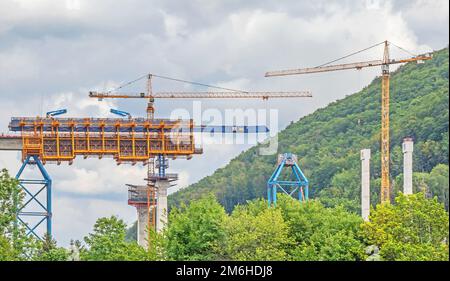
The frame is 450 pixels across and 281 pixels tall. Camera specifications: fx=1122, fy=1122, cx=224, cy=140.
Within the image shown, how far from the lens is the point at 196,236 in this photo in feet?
175

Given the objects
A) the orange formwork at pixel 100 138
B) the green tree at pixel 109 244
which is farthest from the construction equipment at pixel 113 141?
the green tree at pixel 109 244

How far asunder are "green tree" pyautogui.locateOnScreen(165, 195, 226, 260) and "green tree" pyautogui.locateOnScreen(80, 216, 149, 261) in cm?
183

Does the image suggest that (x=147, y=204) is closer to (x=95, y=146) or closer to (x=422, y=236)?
(x=95, y=146)

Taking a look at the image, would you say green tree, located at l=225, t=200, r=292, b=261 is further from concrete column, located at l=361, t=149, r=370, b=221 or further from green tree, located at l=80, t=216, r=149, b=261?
concrete column, located at l=361, t=149, r=370, b=221

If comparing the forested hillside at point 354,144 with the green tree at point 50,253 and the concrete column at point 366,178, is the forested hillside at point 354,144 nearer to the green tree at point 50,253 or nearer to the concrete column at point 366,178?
the concrete column at point 366,178

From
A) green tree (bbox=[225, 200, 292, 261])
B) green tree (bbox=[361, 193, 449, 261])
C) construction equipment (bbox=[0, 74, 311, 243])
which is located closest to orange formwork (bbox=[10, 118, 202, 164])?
construction equipment (bbox=[0, 74, 311, 243])

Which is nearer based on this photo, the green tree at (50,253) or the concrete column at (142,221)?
the green tree at (50,253)

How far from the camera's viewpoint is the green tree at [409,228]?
50.0 m

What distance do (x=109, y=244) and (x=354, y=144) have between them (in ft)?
276

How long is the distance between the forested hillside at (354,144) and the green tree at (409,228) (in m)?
52.7

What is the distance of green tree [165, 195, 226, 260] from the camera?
53.0 metres
